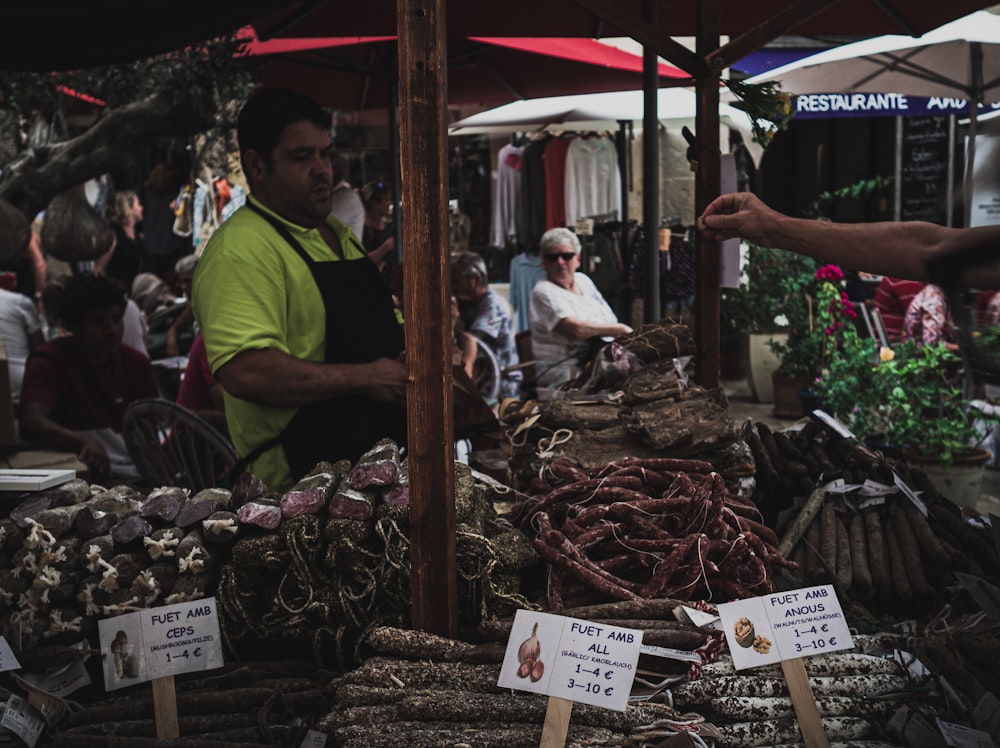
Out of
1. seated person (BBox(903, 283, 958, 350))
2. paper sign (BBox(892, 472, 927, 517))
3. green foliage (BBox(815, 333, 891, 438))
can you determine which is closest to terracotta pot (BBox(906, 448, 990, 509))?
green foliage (BBox(815, 333, 891, 438))

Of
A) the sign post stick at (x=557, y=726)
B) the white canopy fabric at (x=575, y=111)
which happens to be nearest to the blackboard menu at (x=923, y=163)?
the white canopy fabric at (x=575, y=111)

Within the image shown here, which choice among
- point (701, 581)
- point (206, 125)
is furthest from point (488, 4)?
point (701, 581)

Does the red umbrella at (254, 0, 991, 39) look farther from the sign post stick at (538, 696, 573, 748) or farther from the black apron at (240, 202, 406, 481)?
the sign post stick at (538, 696, 573, 748)

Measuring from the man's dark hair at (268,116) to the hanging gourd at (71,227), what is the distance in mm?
4095

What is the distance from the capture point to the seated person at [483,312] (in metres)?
7.82

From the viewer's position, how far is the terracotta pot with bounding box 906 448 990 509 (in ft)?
20.1

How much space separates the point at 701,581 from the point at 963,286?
1.44 meters

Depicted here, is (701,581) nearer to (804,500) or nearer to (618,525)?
(618,525)

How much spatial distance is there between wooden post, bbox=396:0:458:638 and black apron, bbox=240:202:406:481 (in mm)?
963

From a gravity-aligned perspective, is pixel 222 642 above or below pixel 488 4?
below

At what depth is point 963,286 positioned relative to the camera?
143 cm

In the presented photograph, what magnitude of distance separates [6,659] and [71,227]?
510 centimetres

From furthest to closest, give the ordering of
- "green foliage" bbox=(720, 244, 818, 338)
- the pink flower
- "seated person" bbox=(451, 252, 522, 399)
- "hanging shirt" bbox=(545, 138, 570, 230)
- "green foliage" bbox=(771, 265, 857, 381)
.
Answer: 1. "hanging shirt" bbox=(545, 138, 570, 230)
2. "green foliage" bbox=(720, 244, 818, 338)
3. the pink flower
4. "green foliage" bbox=(771, 265, 857, 381)
5. "seated person" bbox=(451, 252, 522, 399)

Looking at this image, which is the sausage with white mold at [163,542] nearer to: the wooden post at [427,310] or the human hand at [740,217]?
the wooden post at [427,310]
